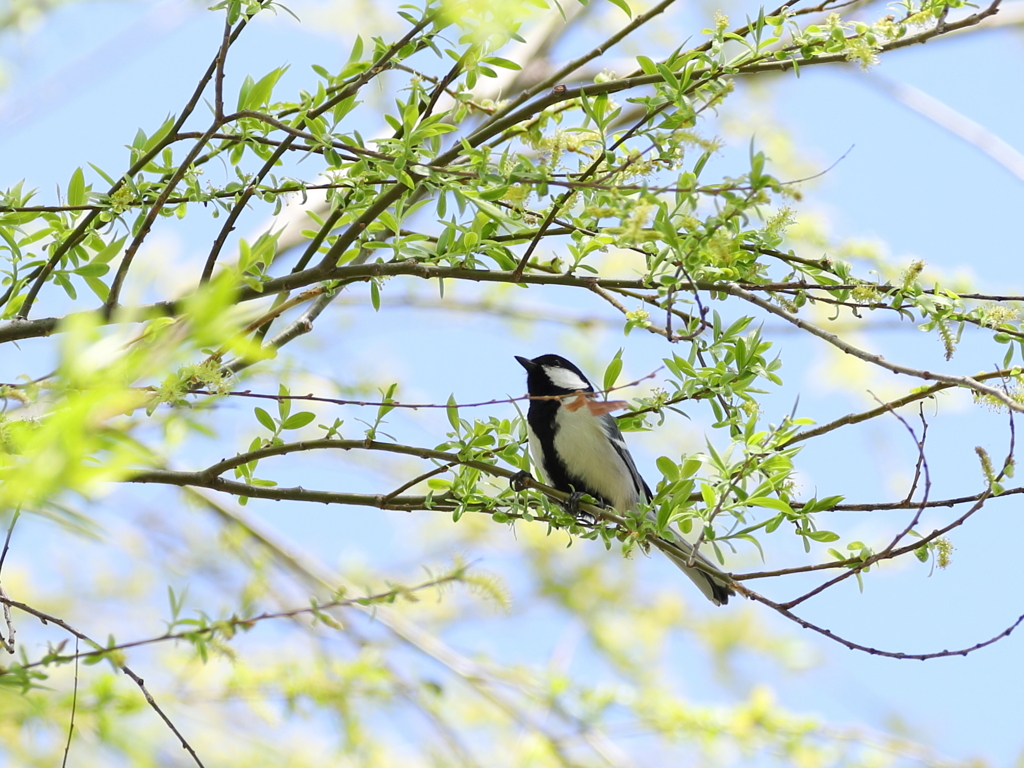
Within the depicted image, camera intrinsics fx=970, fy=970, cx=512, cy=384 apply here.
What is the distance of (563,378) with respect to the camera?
4.02 metres

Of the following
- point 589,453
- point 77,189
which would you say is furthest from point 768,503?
point 589,453

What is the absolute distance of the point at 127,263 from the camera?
1879 millimetres

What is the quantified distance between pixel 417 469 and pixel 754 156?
4.36 meters

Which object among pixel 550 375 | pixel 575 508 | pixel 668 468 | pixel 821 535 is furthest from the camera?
pixel 550 375

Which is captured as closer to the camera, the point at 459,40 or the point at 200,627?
the point at 459,40

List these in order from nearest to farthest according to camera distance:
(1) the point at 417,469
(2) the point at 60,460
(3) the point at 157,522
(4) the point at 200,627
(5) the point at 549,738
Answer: (2) the point at 60,460
(4) the point at 200,627
(5) the point at 549,738
(3) the point at 157,522
(1) the point at 417,469

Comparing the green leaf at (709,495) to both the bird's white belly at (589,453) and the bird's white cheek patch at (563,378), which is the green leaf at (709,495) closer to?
the bird's white belly at (589,453)

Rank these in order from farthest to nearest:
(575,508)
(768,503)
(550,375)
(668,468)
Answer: (550,375), (575,508), (668,468), (768,503)

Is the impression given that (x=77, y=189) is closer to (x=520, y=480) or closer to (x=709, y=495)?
(x=520, y=480)

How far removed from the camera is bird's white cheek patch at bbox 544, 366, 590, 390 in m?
3.96

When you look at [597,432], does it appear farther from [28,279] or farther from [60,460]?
[60,460]

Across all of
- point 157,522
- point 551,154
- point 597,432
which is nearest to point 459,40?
point 551,154

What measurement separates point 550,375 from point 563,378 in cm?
7

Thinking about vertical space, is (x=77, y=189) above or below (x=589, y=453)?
below
